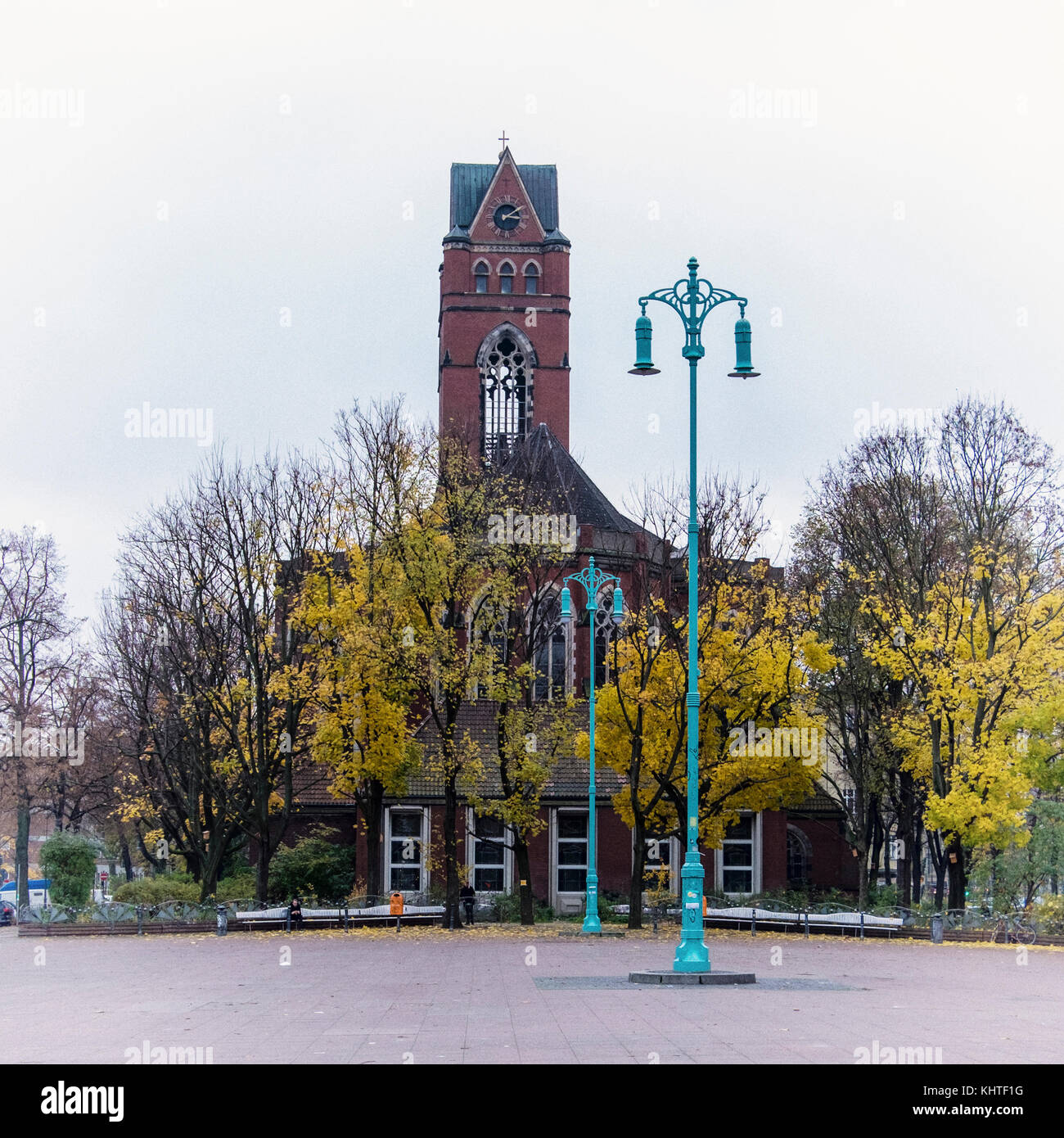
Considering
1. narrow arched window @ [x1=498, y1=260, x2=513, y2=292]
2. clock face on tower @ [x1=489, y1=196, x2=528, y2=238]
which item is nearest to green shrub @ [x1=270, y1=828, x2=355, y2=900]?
narrow arched window @ [x1=498, y1=260, x2=513, y2=292]

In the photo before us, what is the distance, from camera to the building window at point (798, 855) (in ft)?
181

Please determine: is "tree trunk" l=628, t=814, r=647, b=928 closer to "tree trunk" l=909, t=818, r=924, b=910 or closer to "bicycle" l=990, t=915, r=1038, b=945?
"bicycle" l=990, t=915, r=1038, b=945

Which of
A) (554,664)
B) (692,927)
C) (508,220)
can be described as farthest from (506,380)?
(692,927)

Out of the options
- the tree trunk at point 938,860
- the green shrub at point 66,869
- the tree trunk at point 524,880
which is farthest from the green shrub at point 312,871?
the tree trunk at point 938,860

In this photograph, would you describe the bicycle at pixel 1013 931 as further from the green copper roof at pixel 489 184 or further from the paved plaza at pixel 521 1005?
the green copper roof at pixel 489 184

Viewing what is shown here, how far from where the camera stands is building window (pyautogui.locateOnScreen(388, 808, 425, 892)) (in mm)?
47656

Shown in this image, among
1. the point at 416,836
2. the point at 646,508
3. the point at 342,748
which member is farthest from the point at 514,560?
the point at 416,836

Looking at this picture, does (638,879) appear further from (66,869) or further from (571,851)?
(66,869)

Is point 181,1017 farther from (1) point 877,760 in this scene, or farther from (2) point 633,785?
(1) point 877,760

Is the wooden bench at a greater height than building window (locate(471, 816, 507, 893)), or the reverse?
building window (locate(471, 816, 507, 893))

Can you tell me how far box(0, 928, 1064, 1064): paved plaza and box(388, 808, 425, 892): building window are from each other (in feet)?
51.3

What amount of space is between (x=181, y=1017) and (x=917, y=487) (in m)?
33.1

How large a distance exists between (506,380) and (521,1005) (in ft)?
159

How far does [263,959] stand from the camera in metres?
27.7
